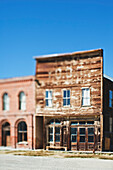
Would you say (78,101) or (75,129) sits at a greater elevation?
(78,101)

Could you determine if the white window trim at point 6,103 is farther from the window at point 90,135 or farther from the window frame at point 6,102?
the window at point 90,135

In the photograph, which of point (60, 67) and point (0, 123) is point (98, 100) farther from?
point (0, 123)

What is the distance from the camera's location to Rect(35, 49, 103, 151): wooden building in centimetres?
2573

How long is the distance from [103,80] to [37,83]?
665cm

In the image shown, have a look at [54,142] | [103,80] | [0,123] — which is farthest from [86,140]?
[0,123]

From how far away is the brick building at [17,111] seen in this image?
95.3 feet

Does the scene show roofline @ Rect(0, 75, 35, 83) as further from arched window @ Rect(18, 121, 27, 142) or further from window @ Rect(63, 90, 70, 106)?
arched window @ Rect(18, 121, 27, 142)

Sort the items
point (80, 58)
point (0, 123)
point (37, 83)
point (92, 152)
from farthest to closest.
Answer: point (0, 123) → point (37, 83) → point (80, 58) → point (92, 152)

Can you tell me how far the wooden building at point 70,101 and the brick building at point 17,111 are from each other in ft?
2.82

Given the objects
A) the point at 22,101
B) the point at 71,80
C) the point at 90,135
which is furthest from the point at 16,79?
the point at 90,135

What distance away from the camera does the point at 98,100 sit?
84.0 ft

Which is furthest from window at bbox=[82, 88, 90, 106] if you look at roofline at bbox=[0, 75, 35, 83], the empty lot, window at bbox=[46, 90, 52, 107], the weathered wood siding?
the empty lot

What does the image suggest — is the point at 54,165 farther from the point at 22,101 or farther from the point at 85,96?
the point at 22,101

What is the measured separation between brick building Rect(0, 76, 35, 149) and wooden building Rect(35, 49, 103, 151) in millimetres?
860
